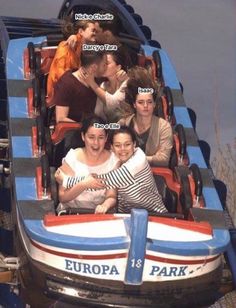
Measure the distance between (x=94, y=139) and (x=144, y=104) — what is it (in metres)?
0.66

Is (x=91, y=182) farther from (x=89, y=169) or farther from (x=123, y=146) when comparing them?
(x=123, y=146)

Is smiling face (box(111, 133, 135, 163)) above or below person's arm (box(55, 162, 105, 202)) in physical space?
above

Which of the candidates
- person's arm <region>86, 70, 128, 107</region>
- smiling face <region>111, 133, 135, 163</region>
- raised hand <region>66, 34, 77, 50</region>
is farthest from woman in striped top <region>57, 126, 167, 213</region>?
raised hand <region>66, 34, 77, 50</region>

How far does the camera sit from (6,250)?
6691mm

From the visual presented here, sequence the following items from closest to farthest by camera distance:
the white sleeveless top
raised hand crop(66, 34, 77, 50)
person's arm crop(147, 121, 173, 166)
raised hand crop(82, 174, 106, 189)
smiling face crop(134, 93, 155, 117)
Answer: raised hand crop(82, 174, 106, 189)
the white sleeveless top
smiling face crop(134, 93, 155, 117)
person's arm crop(147, 121, 173, 166)
raised hand crop(66, 34, 77, 50)

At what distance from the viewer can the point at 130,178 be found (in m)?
5.65

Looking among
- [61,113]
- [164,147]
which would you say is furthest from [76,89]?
[164,147]

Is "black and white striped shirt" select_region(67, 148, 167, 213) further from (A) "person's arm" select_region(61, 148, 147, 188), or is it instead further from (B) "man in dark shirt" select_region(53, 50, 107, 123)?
(B) "man in dark shirt" select_region(53, 50, 107, 123)

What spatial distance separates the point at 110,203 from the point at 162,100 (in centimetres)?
170

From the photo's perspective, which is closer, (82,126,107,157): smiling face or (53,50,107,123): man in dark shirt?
(82,126,107,157): smiling face

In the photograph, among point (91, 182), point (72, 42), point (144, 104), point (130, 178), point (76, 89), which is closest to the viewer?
point (91, 182)

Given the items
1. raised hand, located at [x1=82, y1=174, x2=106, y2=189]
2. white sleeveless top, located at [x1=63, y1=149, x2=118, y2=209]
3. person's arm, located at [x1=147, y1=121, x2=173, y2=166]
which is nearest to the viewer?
raised hand, located at [x1=82, y1=174, x2=106, y2=189]

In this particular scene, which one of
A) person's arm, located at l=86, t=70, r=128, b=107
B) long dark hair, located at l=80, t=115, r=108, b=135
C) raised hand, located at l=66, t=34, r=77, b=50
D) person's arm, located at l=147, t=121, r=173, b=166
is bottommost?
person's arm, located at l=147, t=121, r=173, b=166

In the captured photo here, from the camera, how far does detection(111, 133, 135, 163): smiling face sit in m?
5.58
